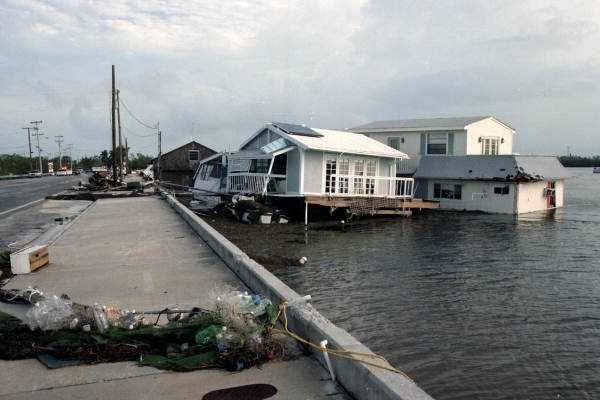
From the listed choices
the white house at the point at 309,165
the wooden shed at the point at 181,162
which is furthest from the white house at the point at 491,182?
the wooden shed at the point at 181,162

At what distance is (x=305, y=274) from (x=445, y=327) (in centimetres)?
498

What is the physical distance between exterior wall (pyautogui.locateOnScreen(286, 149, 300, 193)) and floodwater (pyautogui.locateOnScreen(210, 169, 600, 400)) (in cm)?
501

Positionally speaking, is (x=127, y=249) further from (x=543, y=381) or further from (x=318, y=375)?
(x=543, y=381)

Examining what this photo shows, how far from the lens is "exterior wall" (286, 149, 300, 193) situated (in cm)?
2662

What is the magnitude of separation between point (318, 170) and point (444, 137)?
→ 1180 cm

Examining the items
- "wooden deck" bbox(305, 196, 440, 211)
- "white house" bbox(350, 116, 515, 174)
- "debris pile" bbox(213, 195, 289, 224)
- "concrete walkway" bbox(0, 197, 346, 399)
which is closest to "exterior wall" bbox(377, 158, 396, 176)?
"wooden deck" bbox(305, 196, 440, 211)

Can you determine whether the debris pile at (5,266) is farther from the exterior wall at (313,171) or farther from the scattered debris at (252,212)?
the exterior wall at (313,171)

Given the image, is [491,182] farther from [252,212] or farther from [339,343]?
[339,343]

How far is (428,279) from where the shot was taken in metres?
12.9

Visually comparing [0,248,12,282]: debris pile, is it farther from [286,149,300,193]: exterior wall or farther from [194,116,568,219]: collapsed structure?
[286,149,300,193]: exterior wall

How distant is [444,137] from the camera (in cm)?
3444

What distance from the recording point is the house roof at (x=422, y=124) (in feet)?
113

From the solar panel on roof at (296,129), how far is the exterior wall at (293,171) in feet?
4.09

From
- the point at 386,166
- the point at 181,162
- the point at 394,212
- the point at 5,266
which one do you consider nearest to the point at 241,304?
the point at 5,266
